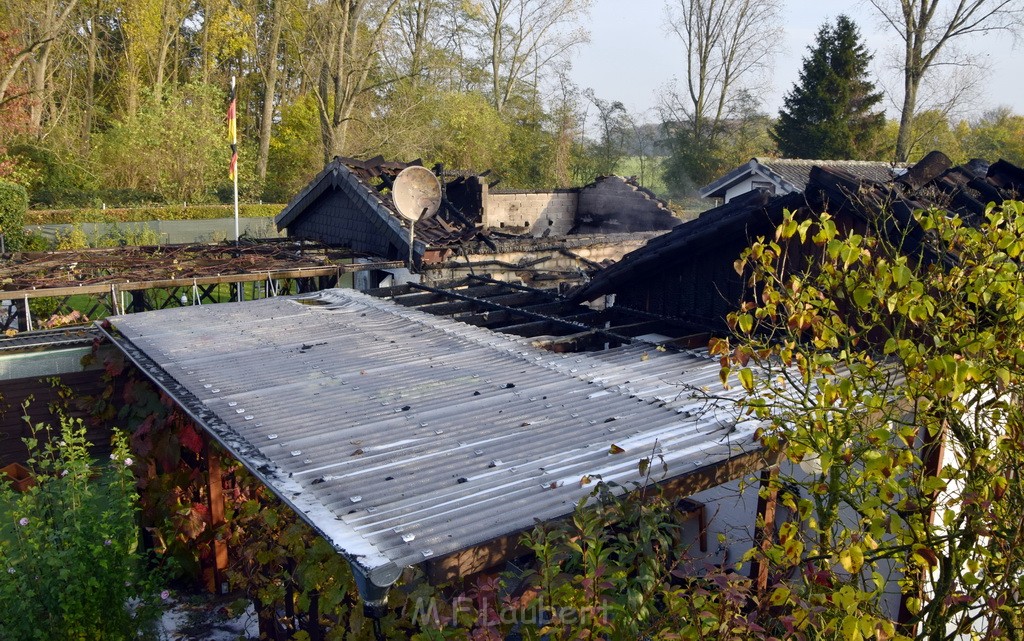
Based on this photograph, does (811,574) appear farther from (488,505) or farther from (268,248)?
(268,248)

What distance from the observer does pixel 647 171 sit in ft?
156

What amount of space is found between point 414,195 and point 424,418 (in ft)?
31.9

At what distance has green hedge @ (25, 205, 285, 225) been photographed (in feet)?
92.2

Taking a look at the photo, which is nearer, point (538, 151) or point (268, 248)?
point (268, 248)

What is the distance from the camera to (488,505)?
412 cm

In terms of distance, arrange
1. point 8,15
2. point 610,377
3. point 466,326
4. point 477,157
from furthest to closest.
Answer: point 477,157 → point 8,15 → point 466,326 → point 610,377

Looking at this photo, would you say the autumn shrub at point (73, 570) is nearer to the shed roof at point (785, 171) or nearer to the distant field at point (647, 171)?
the shed roof at point (785, 171)

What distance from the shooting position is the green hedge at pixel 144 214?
92.2 ft

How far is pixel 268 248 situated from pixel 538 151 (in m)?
29.0

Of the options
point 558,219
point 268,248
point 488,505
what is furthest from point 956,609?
point 558,219

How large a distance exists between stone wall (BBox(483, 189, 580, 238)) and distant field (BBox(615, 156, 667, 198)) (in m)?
22.3

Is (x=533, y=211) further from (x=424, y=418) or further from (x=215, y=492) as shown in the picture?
(x=424, y=418)

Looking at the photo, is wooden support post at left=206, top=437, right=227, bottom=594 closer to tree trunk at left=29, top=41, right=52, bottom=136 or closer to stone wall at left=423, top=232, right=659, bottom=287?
stone wall at left=423, top=232, right=659, bottom=287

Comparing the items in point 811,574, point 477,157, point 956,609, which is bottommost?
point 956,609
